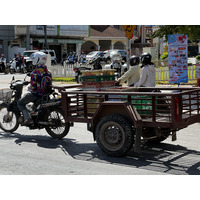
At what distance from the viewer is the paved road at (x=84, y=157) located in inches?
246

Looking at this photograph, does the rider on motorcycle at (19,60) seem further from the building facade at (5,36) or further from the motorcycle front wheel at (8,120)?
the motorcycle front wheel at (8,120)

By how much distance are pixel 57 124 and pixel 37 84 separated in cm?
96

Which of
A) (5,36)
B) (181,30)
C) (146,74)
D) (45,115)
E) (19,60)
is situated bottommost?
(45,115)

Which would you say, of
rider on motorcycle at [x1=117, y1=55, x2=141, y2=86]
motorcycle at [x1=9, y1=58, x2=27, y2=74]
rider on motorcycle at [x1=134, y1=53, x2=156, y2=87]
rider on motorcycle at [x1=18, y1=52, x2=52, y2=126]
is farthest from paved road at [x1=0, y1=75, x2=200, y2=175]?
motorcycle at [x1=9, y1=58, x2=27, y2=74]

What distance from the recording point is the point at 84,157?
23.4 feet

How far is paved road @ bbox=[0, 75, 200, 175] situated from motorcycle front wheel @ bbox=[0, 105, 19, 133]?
23 centimetres

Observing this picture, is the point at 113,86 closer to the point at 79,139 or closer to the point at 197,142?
the point at 79,139

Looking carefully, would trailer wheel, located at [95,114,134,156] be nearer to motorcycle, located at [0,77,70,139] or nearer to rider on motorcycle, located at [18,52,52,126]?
motorcycle, located at [0,77,70,139]

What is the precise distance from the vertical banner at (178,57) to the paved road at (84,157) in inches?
247

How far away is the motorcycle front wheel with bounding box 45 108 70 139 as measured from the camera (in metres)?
8.41

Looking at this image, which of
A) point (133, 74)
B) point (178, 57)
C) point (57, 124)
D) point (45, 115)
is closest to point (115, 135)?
point (57, 124)

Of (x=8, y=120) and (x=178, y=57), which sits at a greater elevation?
(x=178, y=57)

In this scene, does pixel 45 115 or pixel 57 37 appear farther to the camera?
pixel 57 37

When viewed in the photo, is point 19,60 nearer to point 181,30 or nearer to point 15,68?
point 15,68
